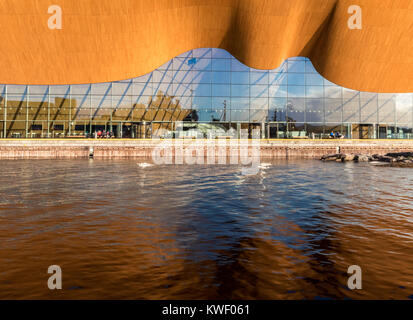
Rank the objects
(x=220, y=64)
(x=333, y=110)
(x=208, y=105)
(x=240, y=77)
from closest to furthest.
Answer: (x=220, y=64), (x=240, y=77), (x=208, y=105), (x=333, y=110)

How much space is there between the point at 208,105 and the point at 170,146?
10.0 metres

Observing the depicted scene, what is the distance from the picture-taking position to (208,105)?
1499 inches

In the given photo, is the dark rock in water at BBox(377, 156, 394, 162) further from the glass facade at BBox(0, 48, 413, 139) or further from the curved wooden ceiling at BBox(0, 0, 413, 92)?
the curved wooden ceiling at BBox(0, 0, 413, 92)

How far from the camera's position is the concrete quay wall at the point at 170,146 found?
2977 cm

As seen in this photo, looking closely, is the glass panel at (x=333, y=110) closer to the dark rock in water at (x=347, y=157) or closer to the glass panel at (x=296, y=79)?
the glass panel at (x=296, y=79)

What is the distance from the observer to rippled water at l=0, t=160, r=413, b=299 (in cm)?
345

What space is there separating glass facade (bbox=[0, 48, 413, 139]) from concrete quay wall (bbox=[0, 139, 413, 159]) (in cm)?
698

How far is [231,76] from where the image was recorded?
1481 inches

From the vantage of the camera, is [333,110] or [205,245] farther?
[333,110]

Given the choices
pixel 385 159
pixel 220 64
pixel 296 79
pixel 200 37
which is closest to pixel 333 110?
pixel 296 79

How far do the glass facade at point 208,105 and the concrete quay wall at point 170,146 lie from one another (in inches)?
275

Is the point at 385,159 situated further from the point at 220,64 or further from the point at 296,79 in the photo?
the point at 220,64

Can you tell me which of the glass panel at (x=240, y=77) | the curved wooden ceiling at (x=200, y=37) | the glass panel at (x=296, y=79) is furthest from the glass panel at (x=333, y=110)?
the glass panel at (x=240, y=77)
